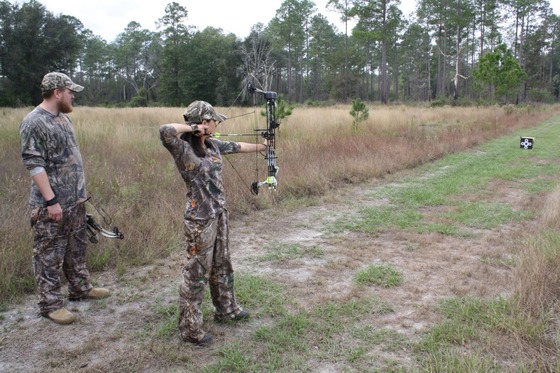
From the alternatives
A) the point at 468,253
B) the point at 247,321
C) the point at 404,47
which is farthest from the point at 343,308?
the point at 404,47

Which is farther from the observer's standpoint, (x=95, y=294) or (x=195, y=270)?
(x=95, y=294)

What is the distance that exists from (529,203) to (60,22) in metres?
28.6

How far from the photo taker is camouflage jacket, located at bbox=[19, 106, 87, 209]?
3332 mm

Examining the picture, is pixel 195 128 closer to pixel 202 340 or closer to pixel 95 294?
pixel 202 340

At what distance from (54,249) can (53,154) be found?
0.76 metres

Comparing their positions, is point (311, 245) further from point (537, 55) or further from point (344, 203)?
point (537, 55)

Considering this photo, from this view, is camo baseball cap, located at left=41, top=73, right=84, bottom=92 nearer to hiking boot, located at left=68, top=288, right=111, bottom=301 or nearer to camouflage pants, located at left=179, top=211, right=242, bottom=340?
camouflage pants, located at left=179, top=211, right=242, bottom=340

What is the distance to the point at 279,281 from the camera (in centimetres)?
434

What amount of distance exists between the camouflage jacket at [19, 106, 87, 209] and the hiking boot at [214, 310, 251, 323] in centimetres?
152

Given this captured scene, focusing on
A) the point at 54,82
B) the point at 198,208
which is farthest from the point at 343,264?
the point at 54,82

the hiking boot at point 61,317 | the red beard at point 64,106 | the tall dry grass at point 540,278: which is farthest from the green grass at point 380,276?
the red beard at point 64,106

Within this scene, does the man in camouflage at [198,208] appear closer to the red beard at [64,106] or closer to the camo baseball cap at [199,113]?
the camo baseball cap at [199,113]

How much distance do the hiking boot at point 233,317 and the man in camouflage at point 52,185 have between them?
1172 millimetres

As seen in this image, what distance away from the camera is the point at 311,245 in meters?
5.42
